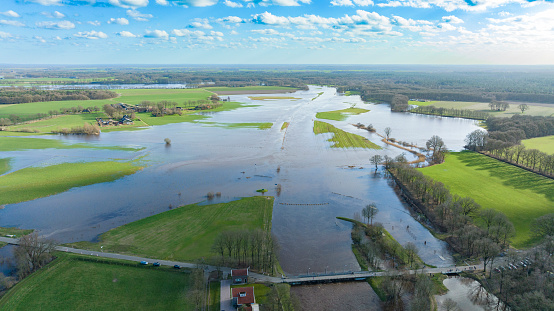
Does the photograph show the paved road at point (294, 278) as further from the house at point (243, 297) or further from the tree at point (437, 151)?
the tree at point (437, 151)

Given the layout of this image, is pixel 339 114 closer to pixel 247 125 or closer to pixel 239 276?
pixel 247 125

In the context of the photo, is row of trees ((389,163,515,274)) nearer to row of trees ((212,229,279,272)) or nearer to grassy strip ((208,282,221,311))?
row of trees ((212,229,279,272))

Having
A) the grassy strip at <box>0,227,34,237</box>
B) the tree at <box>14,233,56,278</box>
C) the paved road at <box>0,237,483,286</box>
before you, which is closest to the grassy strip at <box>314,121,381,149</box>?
the paved road at <box>0,237,483,286</box>

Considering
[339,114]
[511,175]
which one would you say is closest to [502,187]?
[511,175]

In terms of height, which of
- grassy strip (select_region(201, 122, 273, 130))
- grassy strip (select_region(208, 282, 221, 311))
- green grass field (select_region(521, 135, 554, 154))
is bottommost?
grassy strip (select_region(208, 282, 221, 311))

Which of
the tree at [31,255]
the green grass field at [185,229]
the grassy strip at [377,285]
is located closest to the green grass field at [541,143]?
the grassy strip at [377,285]

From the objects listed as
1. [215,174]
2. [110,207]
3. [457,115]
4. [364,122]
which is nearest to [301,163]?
[215,174]
